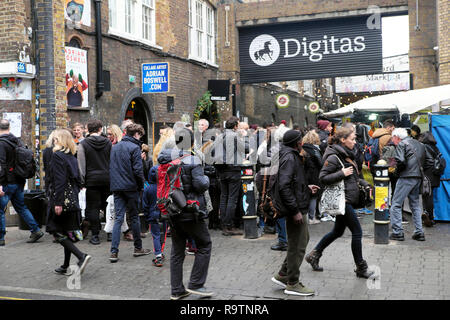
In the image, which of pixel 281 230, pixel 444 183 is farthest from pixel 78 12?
pixel 444 183

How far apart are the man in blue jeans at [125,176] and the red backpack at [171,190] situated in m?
1.70

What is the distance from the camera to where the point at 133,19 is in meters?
14.5

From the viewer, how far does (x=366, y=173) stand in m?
12.2

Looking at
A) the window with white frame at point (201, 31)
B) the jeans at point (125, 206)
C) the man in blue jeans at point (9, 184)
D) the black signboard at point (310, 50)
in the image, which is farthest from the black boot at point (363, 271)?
the black signboard at point (310, 50)

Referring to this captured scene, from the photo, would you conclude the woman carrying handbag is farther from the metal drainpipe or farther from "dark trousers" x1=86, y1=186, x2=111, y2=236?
the metal drainpipe

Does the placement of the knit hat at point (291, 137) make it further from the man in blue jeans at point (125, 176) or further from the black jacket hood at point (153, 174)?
the man in blue jeans at point (125, 176)

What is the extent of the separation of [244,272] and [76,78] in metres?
7.17

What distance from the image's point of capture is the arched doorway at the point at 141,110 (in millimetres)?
14019

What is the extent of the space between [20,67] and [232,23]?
40.7 ft

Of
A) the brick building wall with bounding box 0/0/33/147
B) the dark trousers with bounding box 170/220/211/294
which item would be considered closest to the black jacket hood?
the dark trousers with bounding box 170/220/211/294

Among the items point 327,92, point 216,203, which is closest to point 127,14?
point 216,203

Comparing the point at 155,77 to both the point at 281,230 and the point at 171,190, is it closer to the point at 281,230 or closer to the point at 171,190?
the point at 281,230

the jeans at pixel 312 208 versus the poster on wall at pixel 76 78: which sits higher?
the poster on wall at pixel 76 78

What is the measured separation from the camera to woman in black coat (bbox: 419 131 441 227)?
910cm
